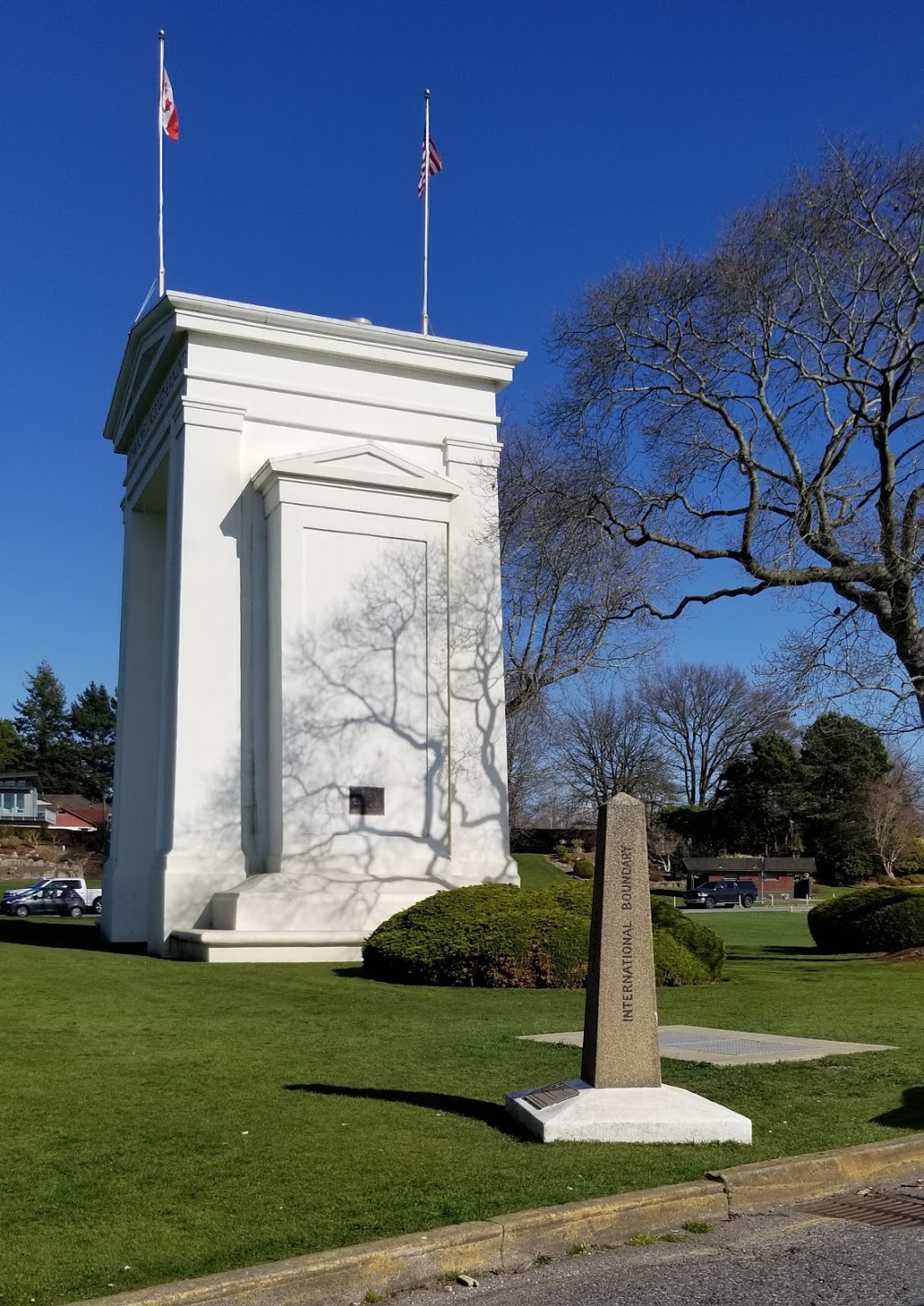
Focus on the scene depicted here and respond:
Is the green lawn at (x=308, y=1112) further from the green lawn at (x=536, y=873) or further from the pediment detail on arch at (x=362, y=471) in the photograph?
the green lawn at (x=536, y=873)

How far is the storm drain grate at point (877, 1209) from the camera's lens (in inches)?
240

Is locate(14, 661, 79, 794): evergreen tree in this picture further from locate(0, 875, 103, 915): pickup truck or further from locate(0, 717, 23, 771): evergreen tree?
locate(0, 875, 103, 915): pickup truck

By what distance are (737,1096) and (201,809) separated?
49.3 ft

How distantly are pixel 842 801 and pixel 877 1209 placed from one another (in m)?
78.2

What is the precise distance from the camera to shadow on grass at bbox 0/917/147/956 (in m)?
23.2

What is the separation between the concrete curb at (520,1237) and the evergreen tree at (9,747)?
102213 millimetres

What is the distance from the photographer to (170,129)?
2686 cm

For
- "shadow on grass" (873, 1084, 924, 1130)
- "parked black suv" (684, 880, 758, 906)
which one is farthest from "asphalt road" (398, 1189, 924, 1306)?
"parked black suv" (684, 880, 758, 906)

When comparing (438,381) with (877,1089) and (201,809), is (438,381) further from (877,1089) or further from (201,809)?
(877,1089)

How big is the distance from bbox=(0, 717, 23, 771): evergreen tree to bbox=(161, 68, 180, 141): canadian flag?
8249 cm

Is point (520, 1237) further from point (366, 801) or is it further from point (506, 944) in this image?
point (366, 801)

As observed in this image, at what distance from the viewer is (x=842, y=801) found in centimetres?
8094

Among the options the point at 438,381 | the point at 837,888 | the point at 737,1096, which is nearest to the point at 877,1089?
the point at 737,1096

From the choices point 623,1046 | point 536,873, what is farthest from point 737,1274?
point 536,873
